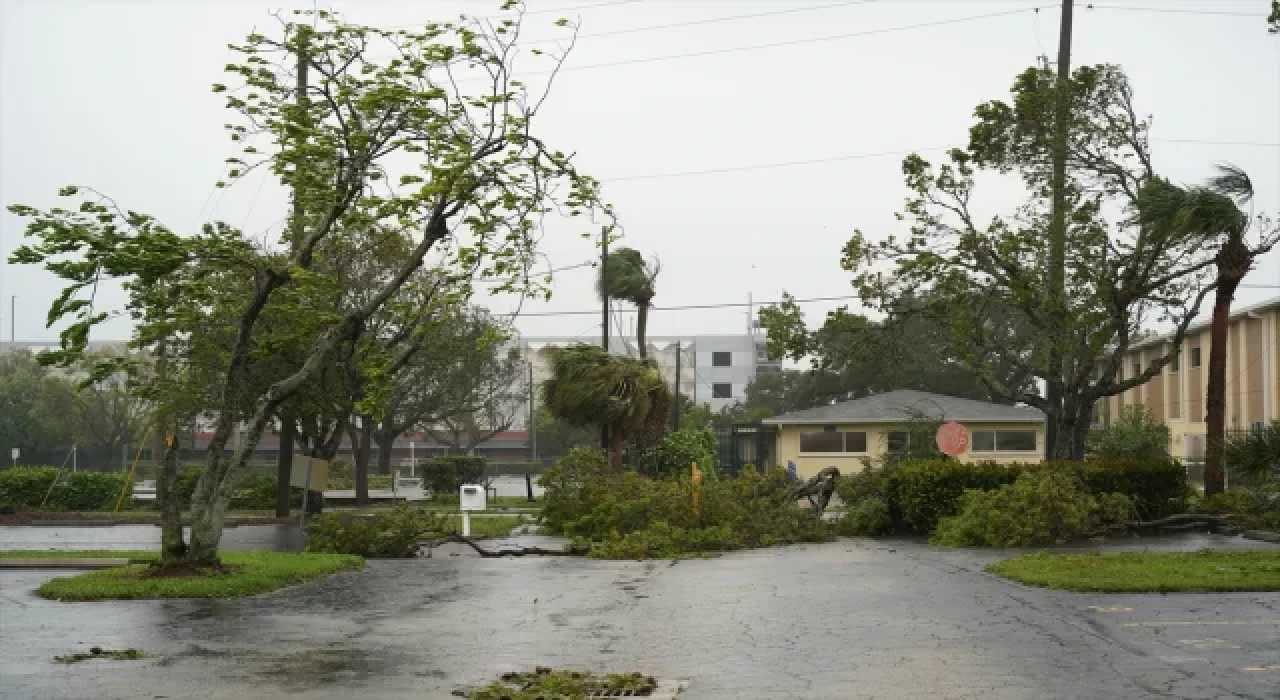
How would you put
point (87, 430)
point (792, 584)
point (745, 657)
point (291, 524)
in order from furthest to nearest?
point (87, 430) → point (291, 524) → point (792, 584) → point (745, 657)

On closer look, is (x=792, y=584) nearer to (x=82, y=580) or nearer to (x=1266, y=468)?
(x=1266, y=468)

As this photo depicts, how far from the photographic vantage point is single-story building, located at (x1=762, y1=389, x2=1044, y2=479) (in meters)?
46.8

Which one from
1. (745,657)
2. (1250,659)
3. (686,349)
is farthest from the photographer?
(686,349)

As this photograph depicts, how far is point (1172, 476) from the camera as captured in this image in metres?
25.0

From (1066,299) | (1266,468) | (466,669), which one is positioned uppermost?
(1066,299)

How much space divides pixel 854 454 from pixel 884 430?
1897 millimetres

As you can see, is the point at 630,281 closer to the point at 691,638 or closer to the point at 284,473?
the point at 284,473

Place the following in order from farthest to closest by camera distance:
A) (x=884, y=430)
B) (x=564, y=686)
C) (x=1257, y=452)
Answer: (x=884, y=430) < (x=1257, y=452) < (x=564, y=686)

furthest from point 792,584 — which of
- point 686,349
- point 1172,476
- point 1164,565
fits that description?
point 686,349

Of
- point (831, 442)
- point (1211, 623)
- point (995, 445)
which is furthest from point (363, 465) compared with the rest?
point (1211, 623)

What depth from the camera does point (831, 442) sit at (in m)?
49.3

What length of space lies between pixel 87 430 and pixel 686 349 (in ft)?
137

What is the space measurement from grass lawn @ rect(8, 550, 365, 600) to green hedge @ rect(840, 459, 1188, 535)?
10.3 m

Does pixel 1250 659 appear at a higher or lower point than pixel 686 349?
lower
